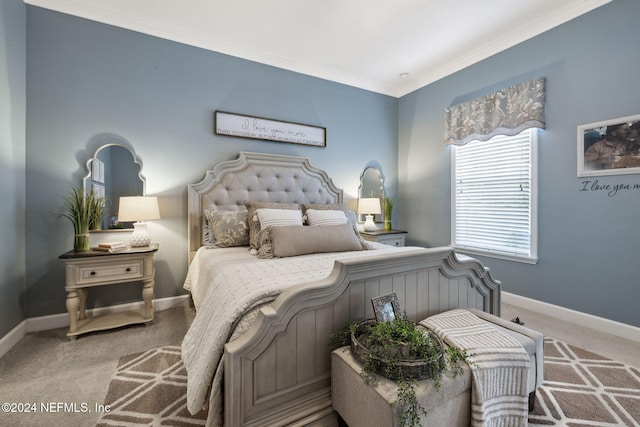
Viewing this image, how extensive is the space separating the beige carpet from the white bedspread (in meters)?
0.29

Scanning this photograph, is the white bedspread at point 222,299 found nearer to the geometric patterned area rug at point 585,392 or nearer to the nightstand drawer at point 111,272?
the nightstand drawer at point 111,272

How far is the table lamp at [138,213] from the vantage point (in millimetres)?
2436

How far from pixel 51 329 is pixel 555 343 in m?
4.09

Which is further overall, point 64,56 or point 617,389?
point 64,56

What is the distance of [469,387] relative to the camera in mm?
1178

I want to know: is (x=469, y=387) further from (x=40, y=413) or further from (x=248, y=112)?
(x=248, y=112)

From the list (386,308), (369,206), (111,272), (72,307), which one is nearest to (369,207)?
(369,206)

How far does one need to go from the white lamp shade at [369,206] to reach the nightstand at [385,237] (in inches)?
11.1

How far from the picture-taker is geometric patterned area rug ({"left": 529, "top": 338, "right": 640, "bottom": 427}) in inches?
55.9

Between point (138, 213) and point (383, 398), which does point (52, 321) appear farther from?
point (383, 398)

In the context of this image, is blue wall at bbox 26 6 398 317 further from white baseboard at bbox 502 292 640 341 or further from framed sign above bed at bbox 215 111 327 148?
white baseboard at bbox 502 292 640 341

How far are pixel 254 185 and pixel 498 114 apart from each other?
2.73 meters

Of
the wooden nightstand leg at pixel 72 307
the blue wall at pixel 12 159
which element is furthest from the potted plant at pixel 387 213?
the blue wall at pixel 12 159

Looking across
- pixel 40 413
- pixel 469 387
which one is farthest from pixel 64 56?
pixel 469 387
